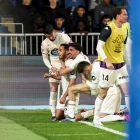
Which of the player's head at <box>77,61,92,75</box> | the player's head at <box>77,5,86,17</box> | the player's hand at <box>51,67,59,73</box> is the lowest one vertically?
the player's hand at <box>51,67,59,73</box>

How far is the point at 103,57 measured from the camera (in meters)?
10.6

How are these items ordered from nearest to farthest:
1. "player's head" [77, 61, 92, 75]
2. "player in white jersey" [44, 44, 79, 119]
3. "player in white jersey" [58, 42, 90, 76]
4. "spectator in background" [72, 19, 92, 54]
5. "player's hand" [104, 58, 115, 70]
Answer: "player's hand" [104, 58, 115, 70] < "player's head" [77, 61, 92, 75] < "player in white jersey" [58, 42, 90, 76] < "player in white jersey" [44, 44, 79, 119] < "spectator in background" [72, 19, 92, 54]

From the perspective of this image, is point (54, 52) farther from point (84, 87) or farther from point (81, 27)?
point (81, 27)

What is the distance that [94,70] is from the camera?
11578mm

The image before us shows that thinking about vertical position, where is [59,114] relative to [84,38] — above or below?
below

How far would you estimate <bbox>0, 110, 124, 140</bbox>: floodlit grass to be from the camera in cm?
982

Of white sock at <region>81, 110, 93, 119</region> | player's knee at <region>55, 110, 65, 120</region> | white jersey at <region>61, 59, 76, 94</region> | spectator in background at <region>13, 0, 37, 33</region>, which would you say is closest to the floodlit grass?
player's knee at <region>55, 110, 65, 120</region>

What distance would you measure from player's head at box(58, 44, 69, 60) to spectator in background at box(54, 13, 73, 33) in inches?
85.0

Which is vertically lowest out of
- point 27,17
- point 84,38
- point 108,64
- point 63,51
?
point 108,64

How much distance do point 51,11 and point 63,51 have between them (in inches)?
131

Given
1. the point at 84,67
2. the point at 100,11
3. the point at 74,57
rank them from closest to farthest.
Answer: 1. the point at 84,67
2. the point at 74,57
3. the point at 100,11

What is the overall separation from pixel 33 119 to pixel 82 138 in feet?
9.44

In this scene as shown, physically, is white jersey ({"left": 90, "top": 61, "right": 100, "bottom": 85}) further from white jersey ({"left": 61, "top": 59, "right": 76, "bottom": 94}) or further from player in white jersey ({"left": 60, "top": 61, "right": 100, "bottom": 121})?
white jersey ({"left": 61, "top": 59, "right": 76, "bottom": 94})

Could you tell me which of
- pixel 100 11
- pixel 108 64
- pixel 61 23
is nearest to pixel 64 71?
pixel 108 64
